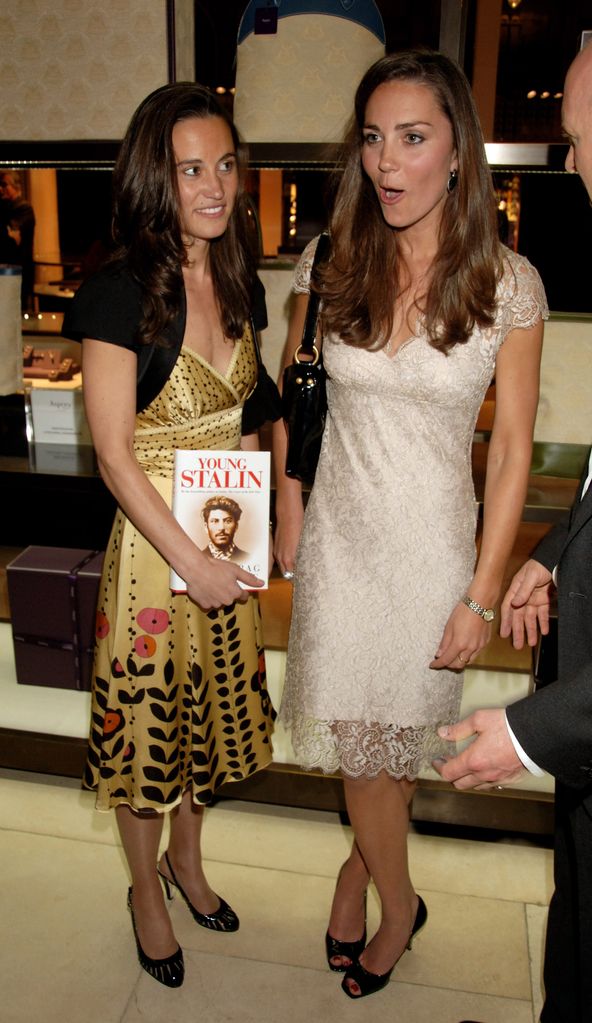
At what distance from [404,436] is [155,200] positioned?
2.07 ft

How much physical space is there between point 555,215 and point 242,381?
89.8 inches

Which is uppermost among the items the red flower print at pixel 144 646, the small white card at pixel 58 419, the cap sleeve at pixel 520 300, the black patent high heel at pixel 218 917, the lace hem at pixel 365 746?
the cap sleeve at pixel 520 300

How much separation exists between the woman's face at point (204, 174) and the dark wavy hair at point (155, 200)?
0.06ft

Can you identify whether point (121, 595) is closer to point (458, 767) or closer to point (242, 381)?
point (242, 381)

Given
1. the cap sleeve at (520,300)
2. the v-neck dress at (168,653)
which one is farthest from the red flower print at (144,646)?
the cap sleeve at (520,300)

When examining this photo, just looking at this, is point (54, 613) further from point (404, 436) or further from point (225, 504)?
point (404, 436)

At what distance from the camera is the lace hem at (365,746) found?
183 cm

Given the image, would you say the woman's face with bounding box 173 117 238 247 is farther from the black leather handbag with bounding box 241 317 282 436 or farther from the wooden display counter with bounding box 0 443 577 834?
the wooden display counter with bounding box 0 443 577 834

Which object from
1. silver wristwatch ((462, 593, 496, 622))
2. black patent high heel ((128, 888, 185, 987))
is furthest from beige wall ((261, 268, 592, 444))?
black patent high heel ((128, 888, 185, 987))

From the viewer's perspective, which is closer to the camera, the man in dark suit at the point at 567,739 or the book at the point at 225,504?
the man in dark suit at the point at 567,739

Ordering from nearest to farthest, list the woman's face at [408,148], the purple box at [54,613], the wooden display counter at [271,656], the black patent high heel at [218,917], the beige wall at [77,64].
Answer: the woman's face at [408,148] → the black patent high heel at [218,917] → the beige wall at [77,64] → the wooden display counter at [271,656] → the purple box at [54,613]

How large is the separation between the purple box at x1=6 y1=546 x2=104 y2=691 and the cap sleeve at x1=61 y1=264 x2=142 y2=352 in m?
1.19

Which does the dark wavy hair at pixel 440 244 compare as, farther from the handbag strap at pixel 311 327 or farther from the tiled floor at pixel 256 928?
the tiled floor at pixel 256 928

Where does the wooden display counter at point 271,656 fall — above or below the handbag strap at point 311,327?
below
